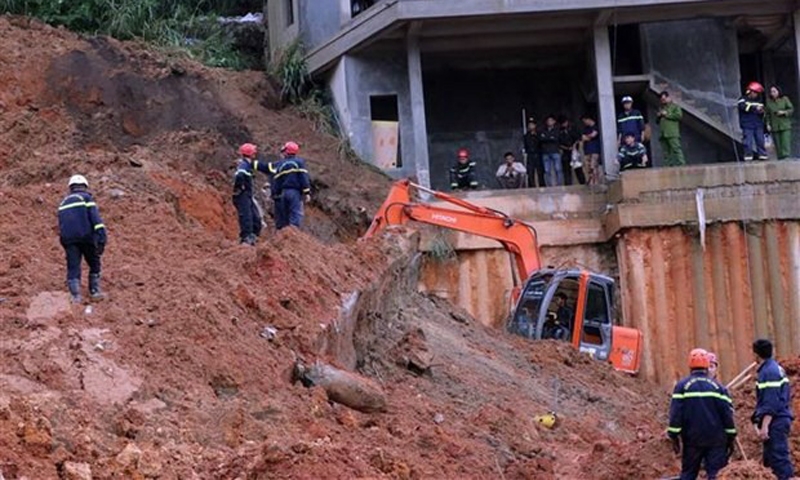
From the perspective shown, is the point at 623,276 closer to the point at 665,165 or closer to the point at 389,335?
the point at 665,165

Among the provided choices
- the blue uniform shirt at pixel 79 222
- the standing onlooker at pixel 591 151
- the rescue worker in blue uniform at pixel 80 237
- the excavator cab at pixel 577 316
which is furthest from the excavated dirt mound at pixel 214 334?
the standing onlooker at pixel 591 151

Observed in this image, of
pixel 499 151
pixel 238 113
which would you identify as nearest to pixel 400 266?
pixel 238 113

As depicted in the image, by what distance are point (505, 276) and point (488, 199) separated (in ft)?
4.46

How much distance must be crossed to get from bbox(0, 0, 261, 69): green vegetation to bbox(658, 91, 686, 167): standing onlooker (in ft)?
29.1

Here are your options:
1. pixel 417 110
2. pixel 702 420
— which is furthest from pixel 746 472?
pixel 417 110

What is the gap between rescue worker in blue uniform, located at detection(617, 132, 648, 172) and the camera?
2430 cm

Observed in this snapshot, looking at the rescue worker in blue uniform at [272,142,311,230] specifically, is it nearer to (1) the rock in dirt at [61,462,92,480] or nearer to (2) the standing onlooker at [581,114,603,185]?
(2) the standing onlooker at [581,114,603,185]

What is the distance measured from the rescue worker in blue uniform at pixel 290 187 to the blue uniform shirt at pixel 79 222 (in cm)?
472

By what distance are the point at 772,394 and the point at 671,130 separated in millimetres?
12634

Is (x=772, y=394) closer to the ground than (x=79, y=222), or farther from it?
closer to the ground

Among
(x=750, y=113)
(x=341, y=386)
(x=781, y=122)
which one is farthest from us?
(x=781, y=122)

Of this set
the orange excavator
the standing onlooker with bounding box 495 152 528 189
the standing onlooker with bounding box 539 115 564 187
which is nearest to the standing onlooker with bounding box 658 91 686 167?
the standing onlooker with bounding box 539 115 564 187

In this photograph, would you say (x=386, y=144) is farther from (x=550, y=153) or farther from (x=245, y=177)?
(x=245, y=177)

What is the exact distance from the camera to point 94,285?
14.2 metres
